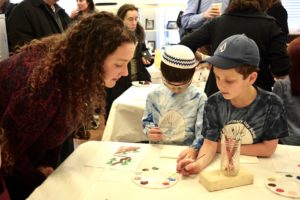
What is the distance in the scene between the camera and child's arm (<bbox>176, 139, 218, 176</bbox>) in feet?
3.95

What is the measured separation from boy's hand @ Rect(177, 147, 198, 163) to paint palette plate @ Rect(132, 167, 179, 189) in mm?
87

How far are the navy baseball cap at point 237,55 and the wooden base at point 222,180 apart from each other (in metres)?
0.38

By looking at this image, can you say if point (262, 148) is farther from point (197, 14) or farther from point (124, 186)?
point (197, 14)

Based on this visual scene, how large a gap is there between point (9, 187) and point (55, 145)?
8.7 inches

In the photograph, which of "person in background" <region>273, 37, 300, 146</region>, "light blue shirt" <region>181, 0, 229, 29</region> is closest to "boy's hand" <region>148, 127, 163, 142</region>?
"person in background" <region>273, 37, 300, 146</region>

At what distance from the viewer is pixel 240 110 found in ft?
4.34

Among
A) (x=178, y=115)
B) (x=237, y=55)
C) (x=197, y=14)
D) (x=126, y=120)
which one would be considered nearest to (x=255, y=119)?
(x=237, y=55)

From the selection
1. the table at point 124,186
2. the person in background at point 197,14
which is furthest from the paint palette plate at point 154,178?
the person in background at point 197,14

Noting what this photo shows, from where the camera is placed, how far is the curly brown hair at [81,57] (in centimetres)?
117

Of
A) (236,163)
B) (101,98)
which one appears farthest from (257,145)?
(101,98)

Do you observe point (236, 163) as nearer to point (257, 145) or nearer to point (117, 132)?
point (257, 145)

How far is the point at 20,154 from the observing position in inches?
45.7

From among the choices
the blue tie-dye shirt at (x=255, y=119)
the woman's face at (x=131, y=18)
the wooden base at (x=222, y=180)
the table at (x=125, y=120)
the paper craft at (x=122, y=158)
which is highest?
the woman's face at (x=131, y=18)

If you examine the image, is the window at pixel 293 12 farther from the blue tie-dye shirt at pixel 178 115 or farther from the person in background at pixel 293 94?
the blue tie-dye shirt at pixel 178 115
